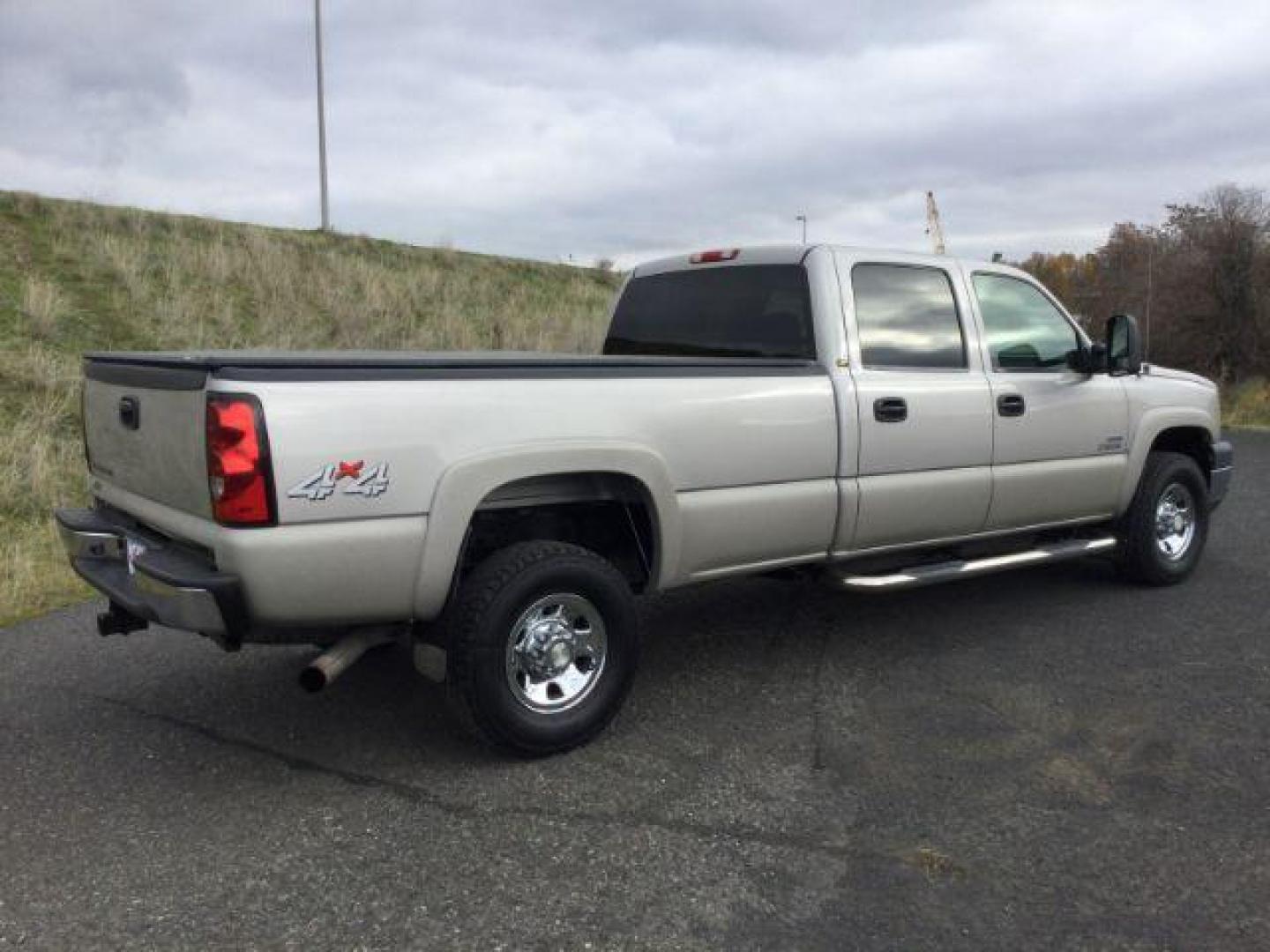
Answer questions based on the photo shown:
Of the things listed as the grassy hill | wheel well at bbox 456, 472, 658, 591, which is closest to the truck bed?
wheel well at bbox 456, 472, 658, 591

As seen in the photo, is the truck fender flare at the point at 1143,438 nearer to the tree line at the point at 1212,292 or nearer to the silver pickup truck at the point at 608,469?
the silver pickup truck at the point at 608,469

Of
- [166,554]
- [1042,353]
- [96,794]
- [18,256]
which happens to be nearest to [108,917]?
[96,794]

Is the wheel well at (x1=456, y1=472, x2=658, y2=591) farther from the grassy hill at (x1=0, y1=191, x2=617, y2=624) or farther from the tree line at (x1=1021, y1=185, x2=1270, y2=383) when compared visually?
the tree line at (x1=1021, y1=185, x2=1270, y2=383)

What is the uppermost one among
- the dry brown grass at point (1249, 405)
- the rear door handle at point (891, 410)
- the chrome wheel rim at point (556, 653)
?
the rear door handle at point (891, 410)

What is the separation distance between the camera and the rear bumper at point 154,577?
3348 millimetres

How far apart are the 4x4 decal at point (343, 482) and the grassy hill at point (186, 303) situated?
5.23m

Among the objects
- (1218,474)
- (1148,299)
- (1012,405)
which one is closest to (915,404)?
(1012,405)

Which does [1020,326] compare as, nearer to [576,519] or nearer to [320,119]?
[576,519]

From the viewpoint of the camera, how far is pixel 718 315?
5438mm

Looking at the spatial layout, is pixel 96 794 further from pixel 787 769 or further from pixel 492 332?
pixel 492 332

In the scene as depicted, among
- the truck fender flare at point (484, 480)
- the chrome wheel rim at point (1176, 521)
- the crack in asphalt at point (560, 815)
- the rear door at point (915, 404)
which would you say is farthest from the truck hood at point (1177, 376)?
the crack in asphalt at point (560, 815)

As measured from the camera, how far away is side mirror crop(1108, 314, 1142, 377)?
19.1 feet

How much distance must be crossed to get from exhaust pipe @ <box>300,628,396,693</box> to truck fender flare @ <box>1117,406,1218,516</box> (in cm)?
433

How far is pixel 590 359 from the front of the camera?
4.15 metres
